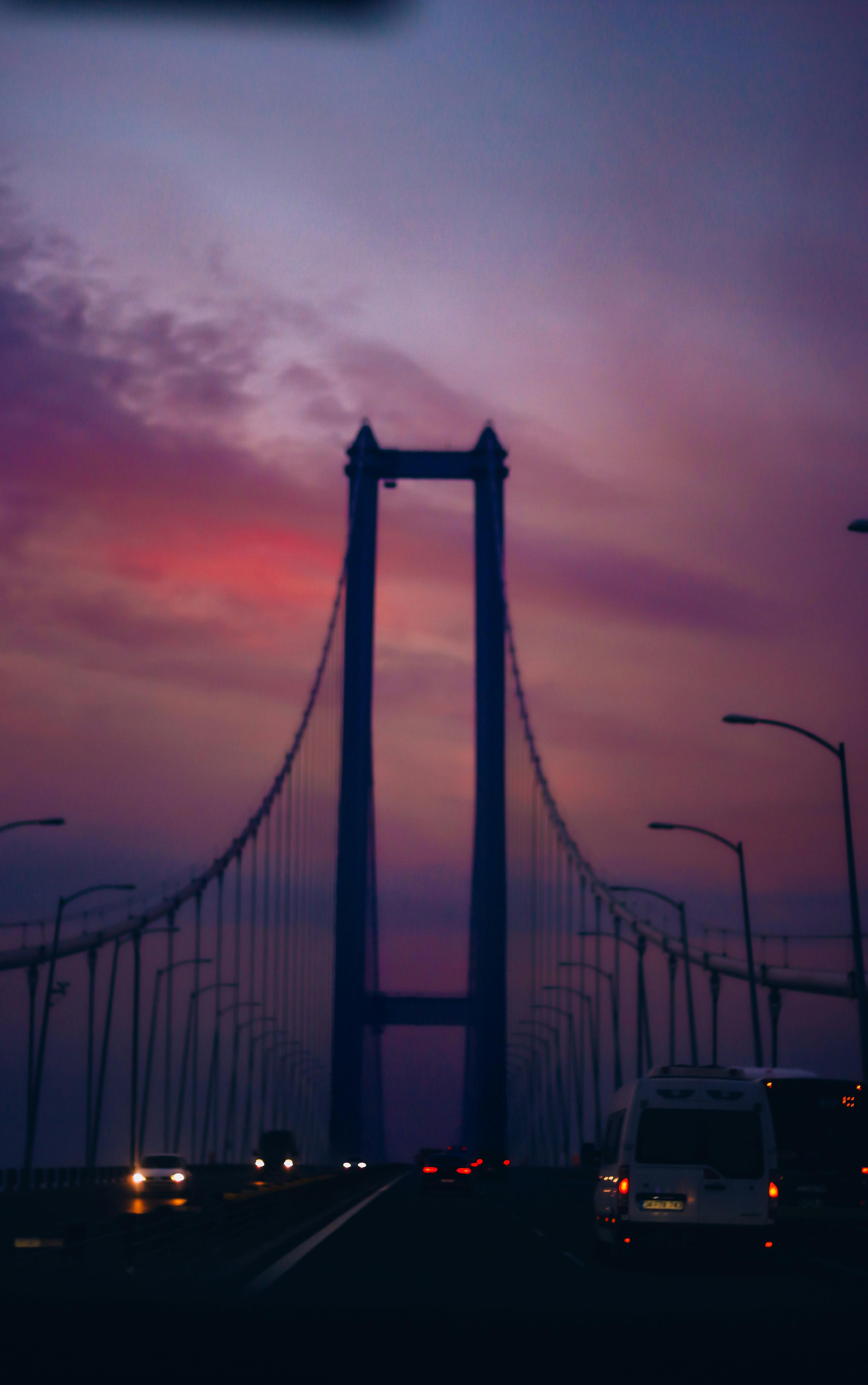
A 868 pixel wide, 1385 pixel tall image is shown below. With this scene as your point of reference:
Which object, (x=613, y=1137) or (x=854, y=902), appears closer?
(x=613, y=1137)

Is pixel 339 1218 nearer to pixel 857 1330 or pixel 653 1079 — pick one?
pixel 653 1079

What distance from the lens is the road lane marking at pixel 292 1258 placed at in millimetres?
15938

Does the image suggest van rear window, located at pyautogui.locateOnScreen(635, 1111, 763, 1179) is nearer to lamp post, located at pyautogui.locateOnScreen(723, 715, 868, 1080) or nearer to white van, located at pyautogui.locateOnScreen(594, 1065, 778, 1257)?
white van, located at pyautogui.locateOnScreen(594, 1065, 778, 1257)

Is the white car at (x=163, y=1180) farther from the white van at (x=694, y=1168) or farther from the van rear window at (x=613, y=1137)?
the white van at (x=694, y=1168)

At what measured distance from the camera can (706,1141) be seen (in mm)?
18703

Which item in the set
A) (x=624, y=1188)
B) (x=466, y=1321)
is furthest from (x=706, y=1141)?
(x=466, y=1321)

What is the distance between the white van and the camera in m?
18.5

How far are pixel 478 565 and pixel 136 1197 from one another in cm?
3021

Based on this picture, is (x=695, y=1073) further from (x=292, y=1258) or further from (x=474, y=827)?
(x=474, y=827)

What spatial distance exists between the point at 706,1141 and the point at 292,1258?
445cm

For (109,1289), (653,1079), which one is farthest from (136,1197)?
(109,1289)

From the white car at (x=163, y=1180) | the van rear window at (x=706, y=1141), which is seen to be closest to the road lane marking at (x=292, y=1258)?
the van rear window at (x=706, y=1141)

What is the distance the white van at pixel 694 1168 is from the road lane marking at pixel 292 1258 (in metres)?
3.21

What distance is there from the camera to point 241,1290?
50.4 feet
